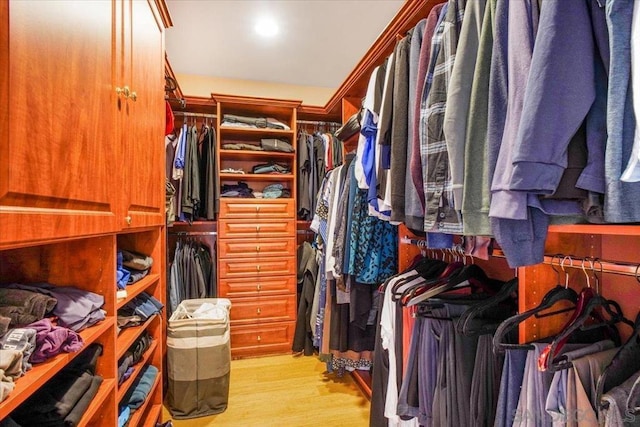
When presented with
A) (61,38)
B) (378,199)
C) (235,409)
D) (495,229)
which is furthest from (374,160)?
(235,409)

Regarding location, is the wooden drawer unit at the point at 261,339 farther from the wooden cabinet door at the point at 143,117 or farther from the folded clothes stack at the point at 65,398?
the folded clothes stack at the point at 65,398

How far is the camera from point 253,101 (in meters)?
2.62

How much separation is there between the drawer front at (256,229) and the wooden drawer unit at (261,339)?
772 millimetres

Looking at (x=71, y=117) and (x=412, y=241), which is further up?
(x=71, y=117)

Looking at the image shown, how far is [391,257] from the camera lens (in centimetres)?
168

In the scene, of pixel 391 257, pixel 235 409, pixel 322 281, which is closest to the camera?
pixel 391 257

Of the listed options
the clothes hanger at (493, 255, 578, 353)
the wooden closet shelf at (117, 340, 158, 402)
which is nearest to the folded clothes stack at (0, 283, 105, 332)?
the wooden closet shelf at (117, 340, 158, 402)

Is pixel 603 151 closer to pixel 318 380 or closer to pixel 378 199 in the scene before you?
pixel 378 199

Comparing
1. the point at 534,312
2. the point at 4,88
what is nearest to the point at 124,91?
the point at 4,88

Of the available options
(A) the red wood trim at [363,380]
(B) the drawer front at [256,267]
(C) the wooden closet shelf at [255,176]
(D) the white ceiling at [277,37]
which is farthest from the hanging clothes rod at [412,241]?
(D) the white ceiling at [277,37]

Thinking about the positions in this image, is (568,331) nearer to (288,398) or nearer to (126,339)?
(126,339)

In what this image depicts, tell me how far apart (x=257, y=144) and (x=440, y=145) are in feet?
7.54

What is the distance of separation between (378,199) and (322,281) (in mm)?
1071

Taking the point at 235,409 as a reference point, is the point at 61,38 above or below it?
above
